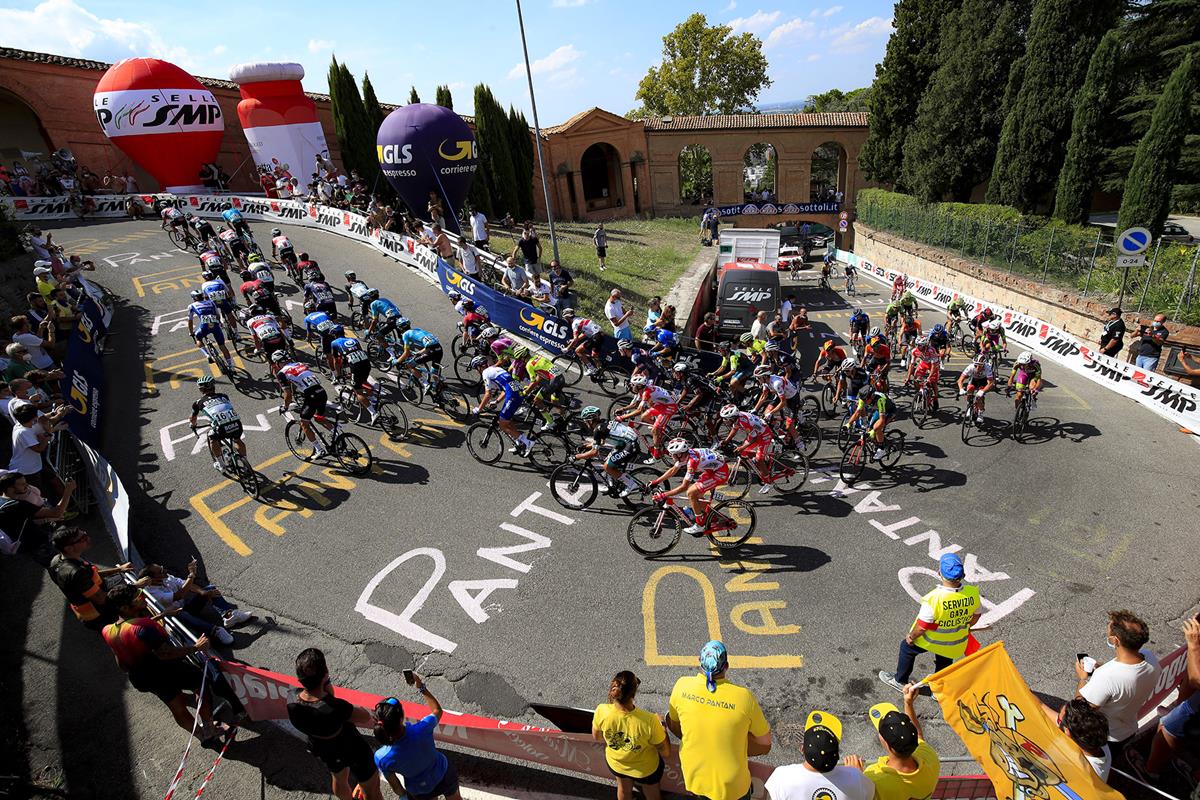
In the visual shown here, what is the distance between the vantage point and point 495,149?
37.0 metres

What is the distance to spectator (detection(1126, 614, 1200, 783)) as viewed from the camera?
4566 mm

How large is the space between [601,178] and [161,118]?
32.8m

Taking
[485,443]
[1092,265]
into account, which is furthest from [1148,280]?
[485,443]

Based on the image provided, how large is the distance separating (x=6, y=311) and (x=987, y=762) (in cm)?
1896

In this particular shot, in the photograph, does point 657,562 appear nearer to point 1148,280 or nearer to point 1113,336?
point 1113,336

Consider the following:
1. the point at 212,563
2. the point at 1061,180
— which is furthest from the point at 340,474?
the point at 1061,180

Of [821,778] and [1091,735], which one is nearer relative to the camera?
[821,778]

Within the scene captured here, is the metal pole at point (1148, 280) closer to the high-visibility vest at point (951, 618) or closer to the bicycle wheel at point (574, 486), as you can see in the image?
the high-visibility vest at point (951, 618)

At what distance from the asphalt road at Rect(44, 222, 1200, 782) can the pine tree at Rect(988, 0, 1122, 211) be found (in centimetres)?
1800

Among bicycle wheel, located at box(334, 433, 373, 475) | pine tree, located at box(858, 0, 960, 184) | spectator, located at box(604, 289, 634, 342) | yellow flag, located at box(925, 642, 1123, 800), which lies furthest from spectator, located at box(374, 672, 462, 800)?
pine tree, located at box(858, 0, 960, 184)

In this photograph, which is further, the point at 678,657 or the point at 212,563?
the point at 212,563

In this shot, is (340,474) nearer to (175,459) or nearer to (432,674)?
(175,459)

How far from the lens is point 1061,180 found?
75.2 feet

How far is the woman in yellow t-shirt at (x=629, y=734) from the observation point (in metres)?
4.21
